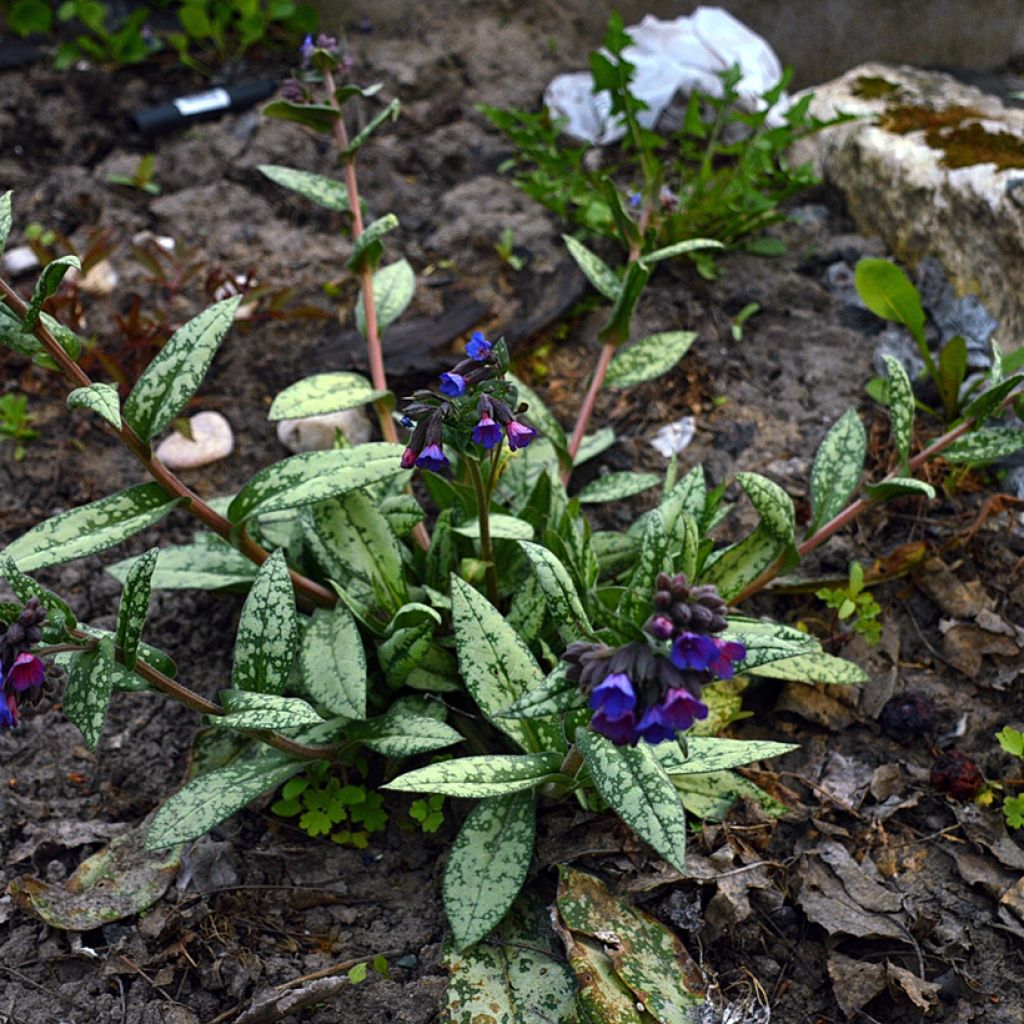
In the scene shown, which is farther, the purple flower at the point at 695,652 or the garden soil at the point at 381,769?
the garden soil at the point at 381,769

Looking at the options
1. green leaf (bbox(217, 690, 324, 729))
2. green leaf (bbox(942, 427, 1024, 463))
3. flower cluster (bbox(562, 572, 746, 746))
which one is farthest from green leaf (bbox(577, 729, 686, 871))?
green leaf (bbox(942, 427, 1024, 463))

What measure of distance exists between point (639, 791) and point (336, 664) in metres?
0.78

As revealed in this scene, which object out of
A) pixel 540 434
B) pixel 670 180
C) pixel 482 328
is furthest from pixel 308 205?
pixel 540 434

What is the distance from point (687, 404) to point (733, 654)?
1.96 m

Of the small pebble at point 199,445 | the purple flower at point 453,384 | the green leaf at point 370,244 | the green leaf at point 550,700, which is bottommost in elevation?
the small pebble at point 199,445

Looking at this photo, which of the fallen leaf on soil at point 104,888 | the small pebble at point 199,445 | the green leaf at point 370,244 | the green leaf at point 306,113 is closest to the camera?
the fallen leaf on soil at point 104,888

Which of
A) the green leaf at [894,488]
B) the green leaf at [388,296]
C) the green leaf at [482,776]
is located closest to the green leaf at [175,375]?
the green leaf at [388,296]

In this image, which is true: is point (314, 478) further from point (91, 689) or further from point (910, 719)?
point (910, 719)

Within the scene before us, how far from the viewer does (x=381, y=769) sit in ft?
8.35

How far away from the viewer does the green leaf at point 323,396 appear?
104 inches

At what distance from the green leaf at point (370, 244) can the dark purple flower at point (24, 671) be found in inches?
55.4

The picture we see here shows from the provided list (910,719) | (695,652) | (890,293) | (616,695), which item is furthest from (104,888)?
(890,293)

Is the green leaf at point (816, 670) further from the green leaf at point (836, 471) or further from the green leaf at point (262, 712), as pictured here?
the green leaf at point (262, 712)

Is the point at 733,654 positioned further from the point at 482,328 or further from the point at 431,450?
the point at 482,328
